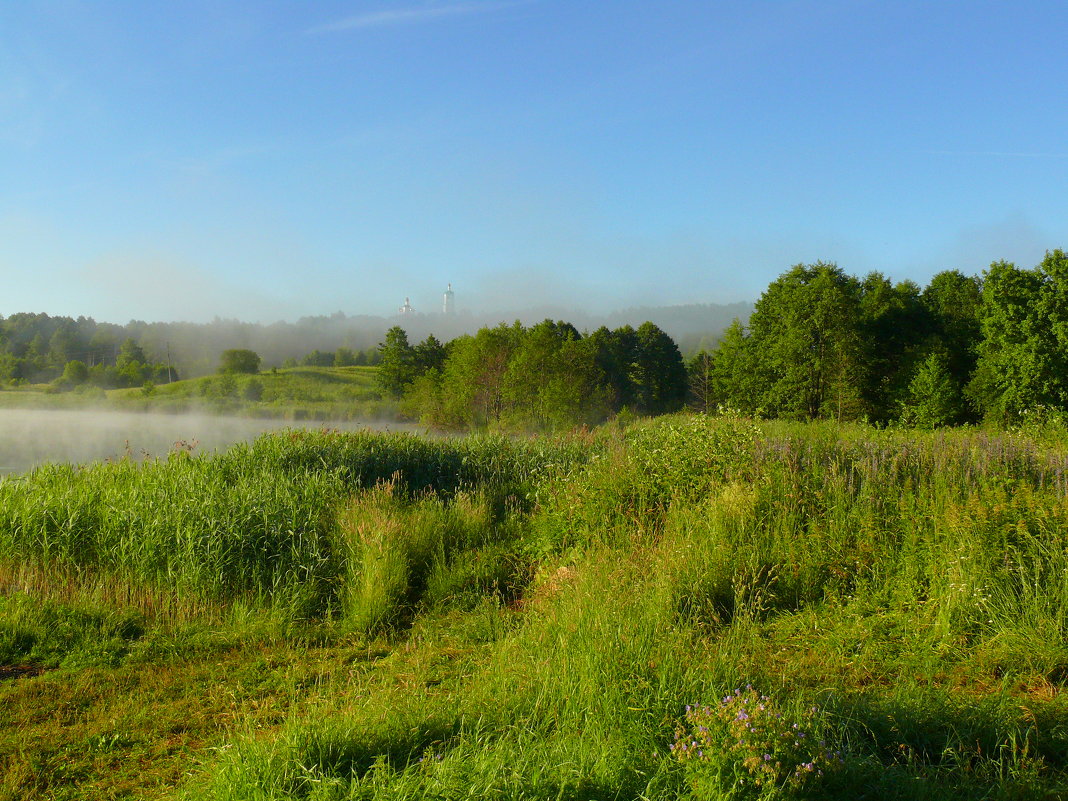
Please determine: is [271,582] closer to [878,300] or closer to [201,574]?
[201,574]

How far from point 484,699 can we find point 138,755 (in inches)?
77.0

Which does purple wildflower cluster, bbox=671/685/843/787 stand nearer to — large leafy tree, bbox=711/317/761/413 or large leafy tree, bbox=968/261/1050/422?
large leafy tree, bbox=968/261/1050/422

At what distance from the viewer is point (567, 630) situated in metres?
4.09

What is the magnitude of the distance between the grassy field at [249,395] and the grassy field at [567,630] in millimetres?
44311

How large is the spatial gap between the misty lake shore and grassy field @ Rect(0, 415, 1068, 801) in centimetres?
3157

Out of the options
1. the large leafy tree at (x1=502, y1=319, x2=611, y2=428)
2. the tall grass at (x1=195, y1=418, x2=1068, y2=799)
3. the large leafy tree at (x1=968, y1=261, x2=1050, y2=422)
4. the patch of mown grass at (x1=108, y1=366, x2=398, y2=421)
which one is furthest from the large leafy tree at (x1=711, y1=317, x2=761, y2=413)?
the tall grass at (x1=195, y1=418, x2=1068, y2=799)

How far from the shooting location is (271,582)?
22.9ft

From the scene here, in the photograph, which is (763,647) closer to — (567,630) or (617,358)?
(567,630)

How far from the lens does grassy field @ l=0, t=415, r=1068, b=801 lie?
2.80 metres

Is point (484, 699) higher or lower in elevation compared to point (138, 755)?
higher

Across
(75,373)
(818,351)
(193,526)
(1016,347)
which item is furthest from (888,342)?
(75,373)

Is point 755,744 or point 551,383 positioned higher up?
point 551,383

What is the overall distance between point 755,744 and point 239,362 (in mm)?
68469

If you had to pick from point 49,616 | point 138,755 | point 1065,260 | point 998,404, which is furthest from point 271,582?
point 1065,260
